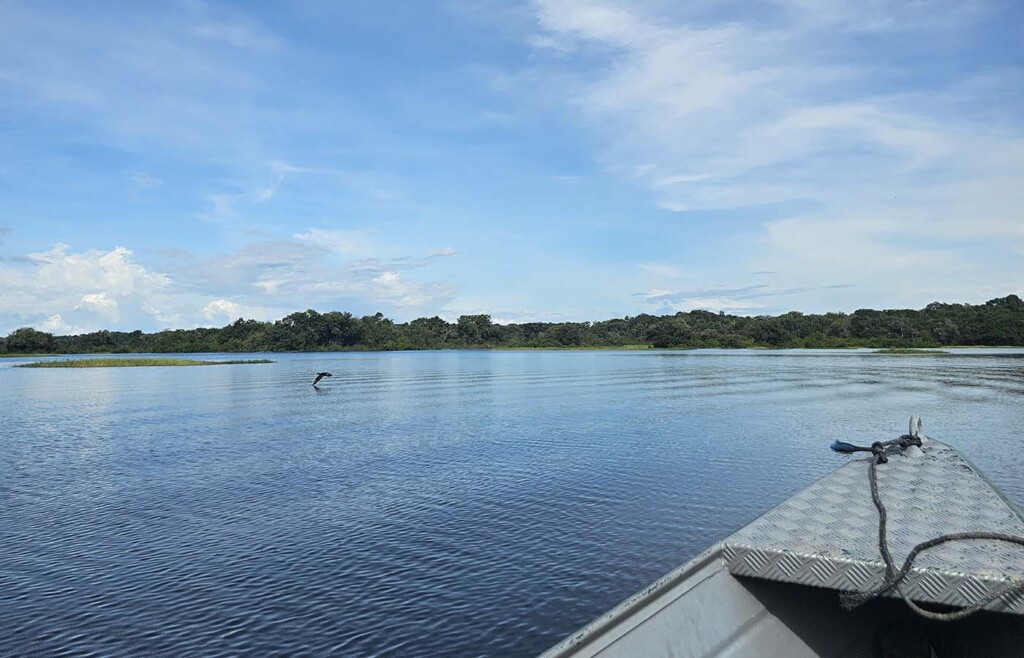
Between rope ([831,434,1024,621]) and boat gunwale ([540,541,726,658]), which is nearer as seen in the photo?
boat gunwale ([540,541,726,658])

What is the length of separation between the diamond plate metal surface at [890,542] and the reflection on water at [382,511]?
13.6 ft

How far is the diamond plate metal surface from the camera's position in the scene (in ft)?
13.8

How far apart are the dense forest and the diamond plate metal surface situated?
141819mm

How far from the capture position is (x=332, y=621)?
9.12 meters

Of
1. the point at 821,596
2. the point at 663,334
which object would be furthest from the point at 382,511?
the point at 663,334

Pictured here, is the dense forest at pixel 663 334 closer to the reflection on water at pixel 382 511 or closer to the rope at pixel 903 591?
the reflection on water at pixel 382 511

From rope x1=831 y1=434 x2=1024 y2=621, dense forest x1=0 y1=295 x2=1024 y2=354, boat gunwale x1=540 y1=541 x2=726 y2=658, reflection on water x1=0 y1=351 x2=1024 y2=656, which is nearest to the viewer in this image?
boat gunwale x1=540 y1=541 x2=726 y2=658

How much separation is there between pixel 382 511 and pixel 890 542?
Result: 38.5ft

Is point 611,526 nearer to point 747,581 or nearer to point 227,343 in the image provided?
point 747,581

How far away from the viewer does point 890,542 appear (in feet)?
16.2

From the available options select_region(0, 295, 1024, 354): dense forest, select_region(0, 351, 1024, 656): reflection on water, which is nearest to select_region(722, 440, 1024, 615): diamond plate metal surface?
select_region(0, 351, 1024, 656): reflection on water

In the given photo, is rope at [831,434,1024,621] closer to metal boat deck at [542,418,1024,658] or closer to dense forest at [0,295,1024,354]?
metal boat deck at [542,418,1024,658]

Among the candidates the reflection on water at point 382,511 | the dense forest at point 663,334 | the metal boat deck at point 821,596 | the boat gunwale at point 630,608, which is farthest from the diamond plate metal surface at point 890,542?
the dense forest at point 663,334

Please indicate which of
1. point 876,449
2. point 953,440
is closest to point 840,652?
point 876,449
